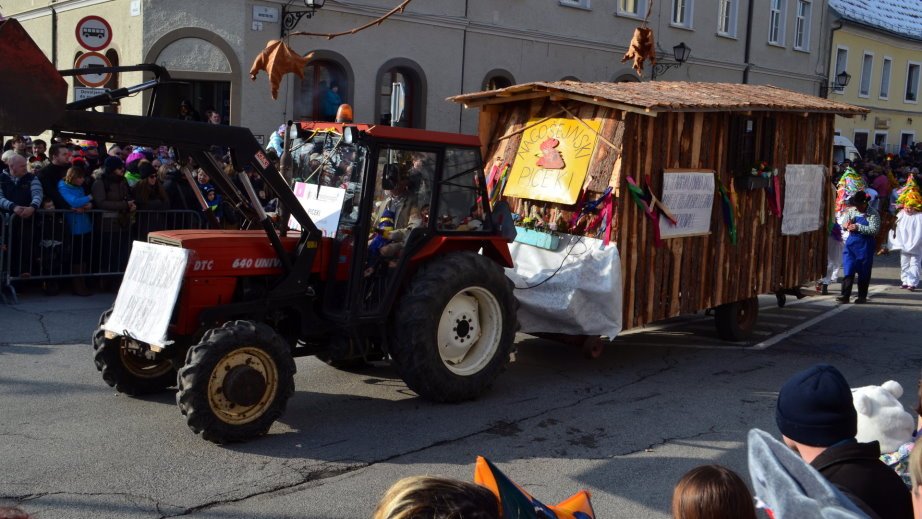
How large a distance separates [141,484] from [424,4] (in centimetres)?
1453

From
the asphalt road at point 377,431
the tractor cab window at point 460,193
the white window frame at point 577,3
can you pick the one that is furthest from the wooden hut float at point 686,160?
the white window frame at point 577,3

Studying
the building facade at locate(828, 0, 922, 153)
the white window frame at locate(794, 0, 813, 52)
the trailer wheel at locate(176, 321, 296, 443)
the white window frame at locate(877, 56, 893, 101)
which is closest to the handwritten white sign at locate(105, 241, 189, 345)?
the trailer wheel at locate(176, 321, 296, 443)

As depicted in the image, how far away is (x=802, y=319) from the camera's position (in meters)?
12.7

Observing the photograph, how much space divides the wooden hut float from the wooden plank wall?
12 mm

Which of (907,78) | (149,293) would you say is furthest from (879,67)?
(149,293)

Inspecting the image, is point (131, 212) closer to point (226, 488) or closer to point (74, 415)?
point (74, 415)

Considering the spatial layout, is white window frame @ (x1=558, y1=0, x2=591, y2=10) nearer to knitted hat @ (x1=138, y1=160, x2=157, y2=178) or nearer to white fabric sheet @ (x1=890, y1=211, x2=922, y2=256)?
white fabric sheet @ (x1=890, y1=211, x2=922, y2=256)

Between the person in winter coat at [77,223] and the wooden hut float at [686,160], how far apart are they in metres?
4.94

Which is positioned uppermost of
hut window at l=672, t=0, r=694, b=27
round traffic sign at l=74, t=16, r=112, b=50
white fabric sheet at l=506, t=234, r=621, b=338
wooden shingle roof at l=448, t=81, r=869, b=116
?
hut window at l=672, t=0, r=694, b=27

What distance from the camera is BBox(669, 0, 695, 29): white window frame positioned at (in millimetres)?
25547

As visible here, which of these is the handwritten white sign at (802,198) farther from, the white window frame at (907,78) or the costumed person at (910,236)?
the white window frame at (907,78)

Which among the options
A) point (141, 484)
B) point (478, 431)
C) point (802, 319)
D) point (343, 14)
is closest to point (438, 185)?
point (478, 431)

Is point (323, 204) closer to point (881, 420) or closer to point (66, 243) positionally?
point (881, 420)

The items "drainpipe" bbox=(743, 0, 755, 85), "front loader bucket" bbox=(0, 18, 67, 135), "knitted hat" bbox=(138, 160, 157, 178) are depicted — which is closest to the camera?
"front loader bucket" bbox=(0, 18, 67, 135)
